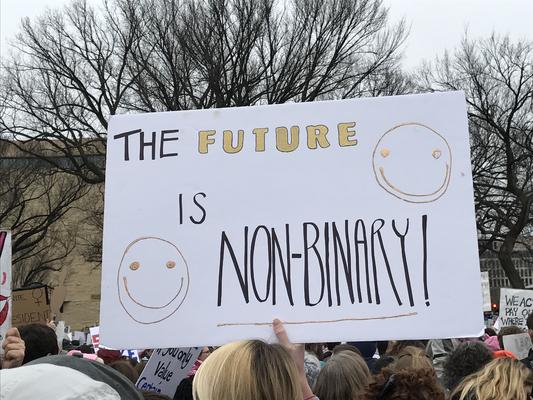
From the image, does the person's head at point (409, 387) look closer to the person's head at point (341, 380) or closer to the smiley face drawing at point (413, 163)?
the smiley face drawing at point (413, 163)

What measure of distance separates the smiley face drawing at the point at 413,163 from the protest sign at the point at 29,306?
251 inches

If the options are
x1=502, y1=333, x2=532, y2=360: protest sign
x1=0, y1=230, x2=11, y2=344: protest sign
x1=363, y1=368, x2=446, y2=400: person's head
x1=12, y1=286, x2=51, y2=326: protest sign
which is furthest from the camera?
x1=12, y1=286, x2=51, y2=326: protest sign

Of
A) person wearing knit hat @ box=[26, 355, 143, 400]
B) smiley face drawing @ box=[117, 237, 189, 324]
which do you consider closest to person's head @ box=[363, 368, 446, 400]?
smiley face drawing @ box=[117, 237, 189, 324]

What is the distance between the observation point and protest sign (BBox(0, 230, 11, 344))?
4.13m

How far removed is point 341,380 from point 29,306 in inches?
231

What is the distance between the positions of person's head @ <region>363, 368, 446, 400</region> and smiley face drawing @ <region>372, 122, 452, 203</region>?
2.22ft

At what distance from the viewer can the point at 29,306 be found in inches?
337

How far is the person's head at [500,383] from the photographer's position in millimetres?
2746

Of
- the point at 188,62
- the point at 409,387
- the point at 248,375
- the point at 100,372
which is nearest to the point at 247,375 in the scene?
the point at 248,375

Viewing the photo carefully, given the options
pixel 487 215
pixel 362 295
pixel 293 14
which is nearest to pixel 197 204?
pixel 362 295

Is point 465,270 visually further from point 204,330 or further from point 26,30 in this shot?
point 26,30

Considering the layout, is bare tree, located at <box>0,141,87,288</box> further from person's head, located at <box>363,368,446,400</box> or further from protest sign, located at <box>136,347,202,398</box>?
person's head, located at <box>363,368,446,400</box>

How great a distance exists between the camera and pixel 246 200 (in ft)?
9.90

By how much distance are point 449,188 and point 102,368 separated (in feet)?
5.58
